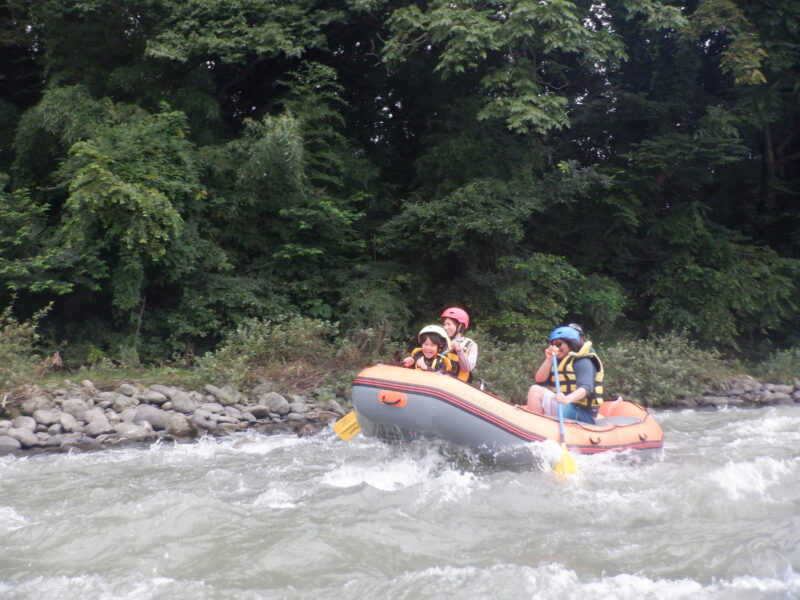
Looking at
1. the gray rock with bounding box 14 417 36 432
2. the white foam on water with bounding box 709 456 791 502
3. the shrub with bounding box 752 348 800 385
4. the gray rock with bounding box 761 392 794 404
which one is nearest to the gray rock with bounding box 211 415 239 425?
the gray rock with bounding box 14 417 36 432

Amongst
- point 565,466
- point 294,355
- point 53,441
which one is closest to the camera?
point 565,466

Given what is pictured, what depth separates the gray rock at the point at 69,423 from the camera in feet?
22.3

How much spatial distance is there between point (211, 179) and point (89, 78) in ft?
7.60

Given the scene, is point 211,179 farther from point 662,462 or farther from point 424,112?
point 662,462

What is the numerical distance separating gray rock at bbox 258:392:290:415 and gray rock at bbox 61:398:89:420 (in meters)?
1.88

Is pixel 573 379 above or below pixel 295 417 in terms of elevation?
above

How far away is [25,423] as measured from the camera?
6672 mm

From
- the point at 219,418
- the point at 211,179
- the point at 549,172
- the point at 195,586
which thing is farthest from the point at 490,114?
the point at 195,586

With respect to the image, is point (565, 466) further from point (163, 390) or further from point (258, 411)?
point (163, 390)

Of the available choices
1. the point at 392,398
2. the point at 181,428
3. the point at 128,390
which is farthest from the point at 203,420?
the point at 392,398

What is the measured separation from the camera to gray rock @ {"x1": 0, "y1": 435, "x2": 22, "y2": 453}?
6.29 metres

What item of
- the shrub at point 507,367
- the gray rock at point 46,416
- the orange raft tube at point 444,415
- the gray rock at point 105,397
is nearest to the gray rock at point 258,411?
the gray rock at point 105,397

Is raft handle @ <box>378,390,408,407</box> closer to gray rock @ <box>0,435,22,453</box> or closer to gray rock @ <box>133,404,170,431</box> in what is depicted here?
gray rock @ <box>133,404,170,431</box>

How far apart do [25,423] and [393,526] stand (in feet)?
13.7
